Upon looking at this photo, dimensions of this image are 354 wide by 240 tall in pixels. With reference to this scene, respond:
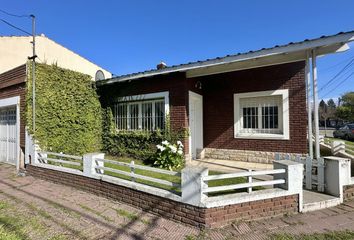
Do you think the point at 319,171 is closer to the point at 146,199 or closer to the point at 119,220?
the point at 146,199

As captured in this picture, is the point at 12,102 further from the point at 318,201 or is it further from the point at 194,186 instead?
the point at 318,201

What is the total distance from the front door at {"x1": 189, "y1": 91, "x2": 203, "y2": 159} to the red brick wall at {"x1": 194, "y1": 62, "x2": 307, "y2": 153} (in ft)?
0.77

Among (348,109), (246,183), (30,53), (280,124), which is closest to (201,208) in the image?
(246,183)

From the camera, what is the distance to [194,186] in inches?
152

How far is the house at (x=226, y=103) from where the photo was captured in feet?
24.5

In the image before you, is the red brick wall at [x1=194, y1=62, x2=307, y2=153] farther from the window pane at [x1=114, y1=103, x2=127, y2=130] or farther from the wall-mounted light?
the window pane at [x1=114, y1=103, x2=127, y2=130]

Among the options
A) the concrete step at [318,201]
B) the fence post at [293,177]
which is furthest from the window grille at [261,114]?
the fence post at [293,177]

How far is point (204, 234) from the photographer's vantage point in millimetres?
3645

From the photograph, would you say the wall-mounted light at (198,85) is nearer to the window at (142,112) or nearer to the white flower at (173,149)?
the window at (142,112)

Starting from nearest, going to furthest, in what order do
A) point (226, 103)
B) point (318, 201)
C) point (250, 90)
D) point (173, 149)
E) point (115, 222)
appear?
point (115, 222) → point (318, 201) → point (173, 149) → point (250, 90) → point (226, 103)

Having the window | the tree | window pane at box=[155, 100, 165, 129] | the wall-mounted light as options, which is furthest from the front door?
the tree

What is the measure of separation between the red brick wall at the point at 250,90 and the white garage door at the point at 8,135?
7956 mm

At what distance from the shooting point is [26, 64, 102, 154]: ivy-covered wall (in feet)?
→ 25.6

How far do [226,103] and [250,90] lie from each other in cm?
104
